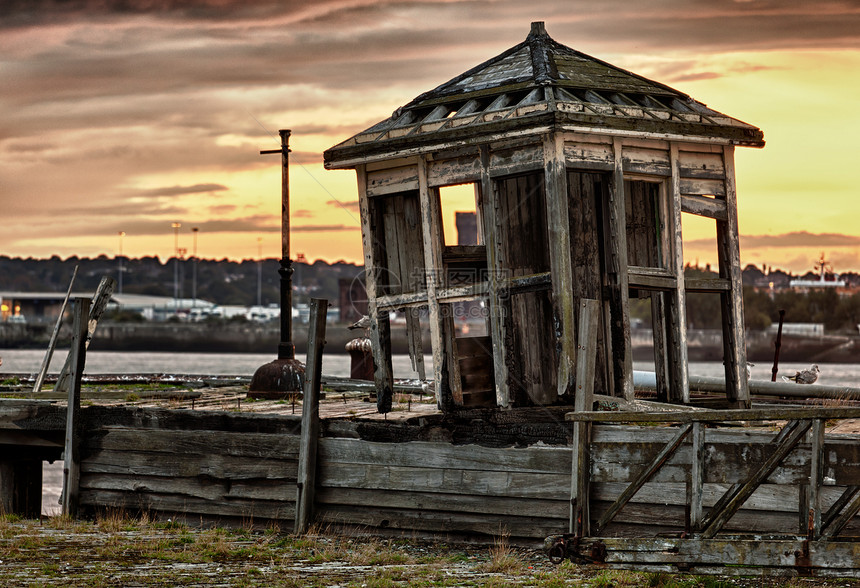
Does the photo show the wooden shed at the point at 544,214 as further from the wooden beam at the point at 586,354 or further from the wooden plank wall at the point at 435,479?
the wooden plank wall at the point at 435,479

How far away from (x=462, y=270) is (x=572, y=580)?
492 cm

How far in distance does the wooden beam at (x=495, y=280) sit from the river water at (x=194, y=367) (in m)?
7.56

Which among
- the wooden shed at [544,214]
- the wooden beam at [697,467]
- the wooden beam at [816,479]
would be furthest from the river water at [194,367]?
the wooden beam at [816,479]

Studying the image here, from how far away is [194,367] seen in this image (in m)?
102

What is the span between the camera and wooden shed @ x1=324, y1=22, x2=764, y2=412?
12703 millimetres

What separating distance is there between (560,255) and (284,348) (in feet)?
26.1

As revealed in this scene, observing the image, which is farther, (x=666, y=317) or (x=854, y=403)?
(x=854, y=403)

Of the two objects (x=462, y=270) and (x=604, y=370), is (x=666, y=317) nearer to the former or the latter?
(x=604, y=370)

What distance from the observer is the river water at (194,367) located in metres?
49.8

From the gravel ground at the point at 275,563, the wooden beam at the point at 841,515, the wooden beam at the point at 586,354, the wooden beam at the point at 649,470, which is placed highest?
the wooden beam at the point at 586,354

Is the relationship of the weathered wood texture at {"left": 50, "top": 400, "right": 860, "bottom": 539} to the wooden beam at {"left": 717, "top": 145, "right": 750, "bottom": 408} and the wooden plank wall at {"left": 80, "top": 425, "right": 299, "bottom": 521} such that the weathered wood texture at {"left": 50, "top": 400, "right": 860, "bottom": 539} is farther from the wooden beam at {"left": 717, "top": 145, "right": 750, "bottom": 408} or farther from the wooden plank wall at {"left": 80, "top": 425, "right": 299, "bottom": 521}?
the wooden beam at {"left": 717, "top": 145, "right": 750, "bottom": 408}

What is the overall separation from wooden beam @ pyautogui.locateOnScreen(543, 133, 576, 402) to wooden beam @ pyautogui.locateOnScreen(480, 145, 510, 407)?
0.88 metres

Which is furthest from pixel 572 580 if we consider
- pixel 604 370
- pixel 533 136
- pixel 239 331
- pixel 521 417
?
pixel 239 331

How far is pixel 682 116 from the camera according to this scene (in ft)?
43.0
